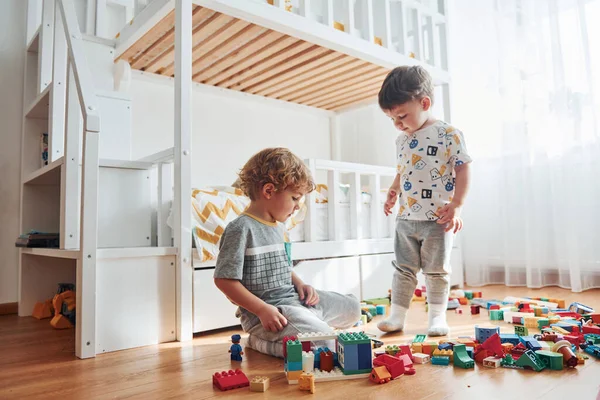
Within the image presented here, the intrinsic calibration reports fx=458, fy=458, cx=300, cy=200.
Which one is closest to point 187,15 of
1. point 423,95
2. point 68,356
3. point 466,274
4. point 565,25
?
point 423,95

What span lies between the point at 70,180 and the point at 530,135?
76.7 inches

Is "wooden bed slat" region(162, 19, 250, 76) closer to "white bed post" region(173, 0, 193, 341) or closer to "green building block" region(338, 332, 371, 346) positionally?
"white bed post" region(173, 0, 193, 341)

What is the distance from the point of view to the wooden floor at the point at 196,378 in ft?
2.66

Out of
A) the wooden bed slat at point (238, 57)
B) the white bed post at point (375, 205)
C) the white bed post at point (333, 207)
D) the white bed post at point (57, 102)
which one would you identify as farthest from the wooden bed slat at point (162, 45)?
the white bed post at point (375, 205)

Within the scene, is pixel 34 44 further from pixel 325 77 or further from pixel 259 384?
A: pixel 259 384

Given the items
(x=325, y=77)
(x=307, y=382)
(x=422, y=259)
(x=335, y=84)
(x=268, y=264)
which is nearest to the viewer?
(x=307, y=382)

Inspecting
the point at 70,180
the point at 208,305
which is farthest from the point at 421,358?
the point at 70,180

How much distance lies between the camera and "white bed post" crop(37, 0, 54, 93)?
174 centimetres

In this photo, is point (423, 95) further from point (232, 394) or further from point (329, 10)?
point (232, 394)

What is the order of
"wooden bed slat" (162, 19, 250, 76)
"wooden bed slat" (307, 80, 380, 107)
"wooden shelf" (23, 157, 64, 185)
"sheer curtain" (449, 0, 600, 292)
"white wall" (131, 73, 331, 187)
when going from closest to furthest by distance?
"wooden shelf" (23, 157, 64, 185) < "wooden bed slat" (162, 19, 250, 76) < "sheer curtain" (449, 0, 600, 292) < "white wall" (131, 73, 331, 187) < "wooden bed slat" (307, 80, 380, 107)

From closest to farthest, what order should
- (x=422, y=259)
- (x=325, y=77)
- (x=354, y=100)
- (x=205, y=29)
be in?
1. (x=422, y=259)
2. (x=205, y=29)
3. (x=325, y=77)
4. (x=354, y=100)

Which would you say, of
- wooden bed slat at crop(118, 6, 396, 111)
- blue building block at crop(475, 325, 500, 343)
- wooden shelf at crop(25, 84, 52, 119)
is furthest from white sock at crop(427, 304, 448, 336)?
wooden shelf at crop(25, 84, 52, 119)

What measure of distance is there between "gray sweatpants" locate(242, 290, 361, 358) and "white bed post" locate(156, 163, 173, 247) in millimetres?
446

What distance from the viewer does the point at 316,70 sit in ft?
7.04
